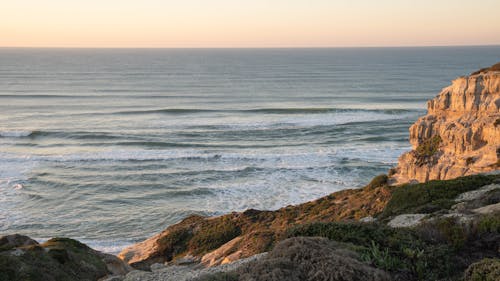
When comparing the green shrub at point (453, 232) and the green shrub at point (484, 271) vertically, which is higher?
the green shrub at point (484, 271)

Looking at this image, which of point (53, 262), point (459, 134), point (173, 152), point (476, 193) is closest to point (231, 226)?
point (53, 262)

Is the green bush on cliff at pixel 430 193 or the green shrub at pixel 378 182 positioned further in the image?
the green shrub at pixel 378 182

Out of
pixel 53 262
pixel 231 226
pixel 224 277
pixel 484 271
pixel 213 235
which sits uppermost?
pixel 484 271

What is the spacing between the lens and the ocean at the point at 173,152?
30.3m

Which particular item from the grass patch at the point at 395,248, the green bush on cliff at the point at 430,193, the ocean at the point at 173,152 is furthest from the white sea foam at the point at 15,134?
the grass patch at the point at 395,248

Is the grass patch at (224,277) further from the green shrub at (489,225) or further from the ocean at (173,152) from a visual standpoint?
the ocean at (173,152)

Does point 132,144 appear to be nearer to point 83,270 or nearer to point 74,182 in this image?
point 74,182

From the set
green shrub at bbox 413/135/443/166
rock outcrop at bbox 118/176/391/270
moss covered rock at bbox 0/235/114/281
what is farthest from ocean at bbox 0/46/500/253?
moss covered rock at bbox 0/235/114/281

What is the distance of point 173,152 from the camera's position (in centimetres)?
4438

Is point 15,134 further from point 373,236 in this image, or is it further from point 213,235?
point 373,236

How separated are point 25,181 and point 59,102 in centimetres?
3963

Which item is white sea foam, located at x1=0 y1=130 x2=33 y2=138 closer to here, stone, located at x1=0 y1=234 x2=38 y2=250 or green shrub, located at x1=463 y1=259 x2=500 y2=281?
stone, located at x1=0 y1=234 x2=38 y2=250

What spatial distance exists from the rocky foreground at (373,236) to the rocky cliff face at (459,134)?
6cm

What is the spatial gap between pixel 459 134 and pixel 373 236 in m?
17.1
